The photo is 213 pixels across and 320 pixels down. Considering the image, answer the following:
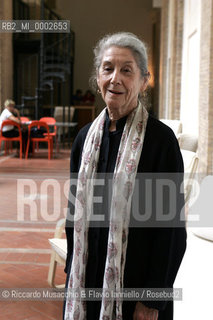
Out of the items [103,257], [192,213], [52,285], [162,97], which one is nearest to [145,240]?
[103,257]

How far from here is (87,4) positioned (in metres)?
18.4

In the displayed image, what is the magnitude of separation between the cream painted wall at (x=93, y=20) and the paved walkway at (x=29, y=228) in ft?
31.6

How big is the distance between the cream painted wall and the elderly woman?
1705 cm

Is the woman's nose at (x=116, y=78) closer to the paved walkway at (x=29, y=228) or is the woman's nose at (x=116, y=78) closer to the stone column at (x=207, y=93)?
the paved walkway at (x=29, y=228)

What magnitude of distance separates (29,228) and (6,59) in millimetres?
8973

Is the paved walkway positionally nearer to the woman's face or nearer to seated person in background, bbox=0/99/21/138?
seated person in background, bbox=0/99/21/138

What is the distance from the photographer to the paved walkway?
10.2ft

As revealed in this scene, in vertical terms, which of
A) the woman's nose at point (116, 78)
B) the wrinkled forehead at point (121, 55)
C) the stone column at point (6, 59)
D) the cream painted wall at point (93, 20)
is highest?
the cream painted wall at point (93, 20)

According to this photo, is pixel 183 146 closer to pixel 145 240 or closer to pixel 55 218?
pixel 55 218

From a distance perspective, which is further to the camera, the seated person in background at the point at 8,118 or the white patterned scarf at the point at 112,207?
the seated person in background at the point at 8,118

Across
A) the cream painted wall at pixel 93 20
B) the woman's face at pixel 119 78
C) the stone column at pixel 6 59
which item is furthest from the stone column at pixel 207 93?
the cream painted wall at pixel 93 20

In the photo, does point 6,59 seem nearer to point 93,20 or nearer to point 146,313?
point 93,20

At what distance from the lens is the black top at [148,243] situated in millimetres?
1531

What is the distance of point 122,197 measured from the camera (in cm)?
154
